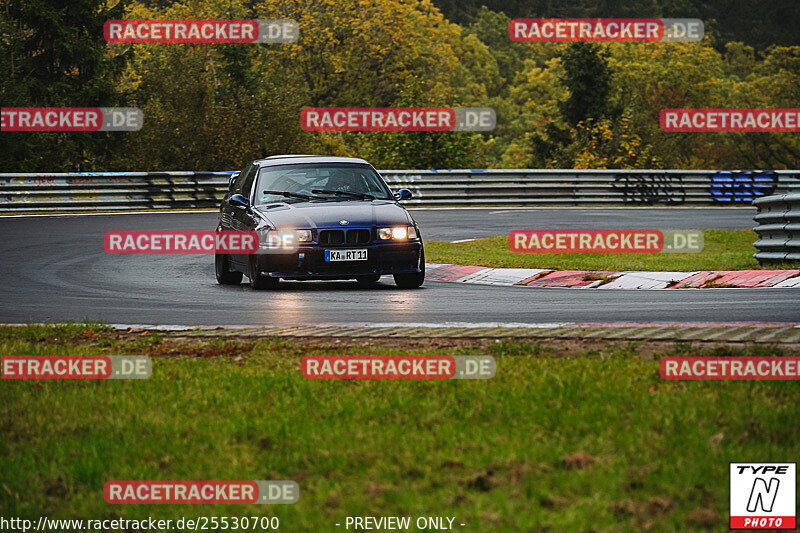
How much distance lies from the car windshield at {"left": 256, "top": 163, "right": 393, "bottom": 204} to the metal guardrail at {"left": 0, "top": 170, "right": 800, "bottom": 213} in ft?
51.4

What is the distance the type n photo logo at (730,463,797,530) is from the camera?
15.3ft

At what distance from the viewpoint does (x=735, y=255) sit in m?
18.3

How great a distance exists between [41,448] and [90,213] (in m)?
24.5

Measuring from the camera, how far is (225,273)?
15.4 metres

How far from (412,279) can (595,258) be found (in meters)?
4.60

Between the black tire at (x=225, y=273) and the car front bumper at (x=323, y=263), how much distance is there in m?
1.25
